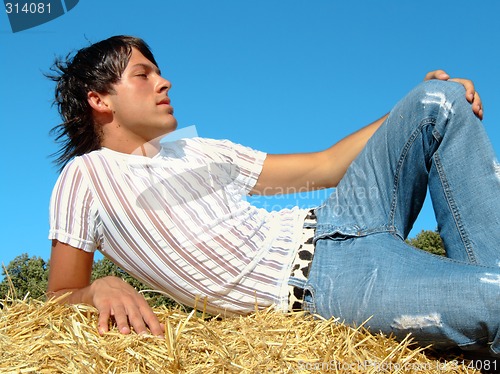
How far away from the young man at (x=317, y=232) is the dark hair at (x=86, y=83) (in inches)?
10.7

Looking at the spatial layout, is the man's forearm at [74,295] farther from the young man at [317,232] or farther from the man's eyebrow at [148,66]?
the man's eyebrow at [148,66]

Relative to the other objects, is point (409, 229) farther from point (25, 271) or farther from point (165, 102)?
point (25, 271)

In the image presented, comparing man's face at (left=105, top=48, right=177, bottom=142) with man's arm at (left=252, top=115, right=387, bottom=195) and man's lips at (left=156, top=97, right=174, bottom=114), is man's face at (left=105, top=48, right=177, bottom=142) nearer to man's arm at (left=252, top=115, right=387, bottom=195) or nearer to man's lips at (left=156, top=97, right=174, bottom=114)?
man's lips at (left=156, top=97, right=174, bottom=114)

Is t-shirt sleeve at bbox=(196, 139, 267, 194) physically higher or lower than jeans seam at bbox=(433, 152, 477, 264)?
higher

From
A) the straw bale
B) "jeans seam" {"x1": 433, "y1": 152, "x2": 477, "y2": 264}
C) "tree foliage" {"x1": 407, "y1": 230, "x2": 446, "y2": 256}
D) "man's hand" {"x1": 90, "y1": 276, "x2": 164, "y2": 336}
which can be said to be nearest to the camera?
the straw bale

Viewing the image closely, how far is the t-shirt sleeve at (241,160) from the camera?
3240mm

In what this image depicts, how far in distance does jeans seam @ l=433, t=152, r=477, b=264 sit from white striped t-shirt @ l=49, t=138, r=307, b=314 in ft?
2.31

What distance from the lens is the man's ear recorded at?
3180mm

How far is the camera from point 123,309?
2133 mm

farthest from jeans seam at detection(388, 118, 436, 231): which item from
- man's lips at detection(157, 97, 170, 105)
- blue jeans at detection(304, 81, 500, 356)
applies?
man's lips at detection(157, 97, 170, 105)

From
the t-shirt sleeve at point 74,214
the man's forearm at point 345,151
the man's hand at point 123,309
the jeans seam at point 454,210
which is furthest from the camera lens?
the man's forearm at point 345,151

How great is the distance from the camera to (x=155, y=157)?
2.98m

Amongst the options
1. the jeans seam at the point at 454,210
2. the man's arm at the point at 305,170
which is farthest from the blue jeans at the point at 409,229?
the man's arm at the point at 305,170

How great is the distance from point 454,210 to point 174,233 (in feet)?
4.12
